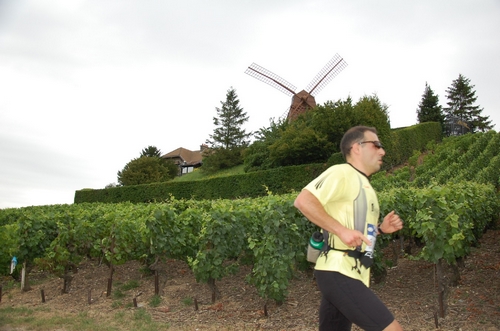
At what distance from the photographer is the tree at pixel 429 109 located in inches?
1861

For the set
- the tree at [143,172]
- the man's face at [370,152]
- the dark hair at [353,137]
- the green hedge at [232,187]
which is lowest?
the man's face at [370,152]

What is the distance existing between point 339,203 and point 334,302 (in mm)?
648

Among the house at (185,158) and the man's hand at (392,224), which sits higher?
→ the house at (185,158)

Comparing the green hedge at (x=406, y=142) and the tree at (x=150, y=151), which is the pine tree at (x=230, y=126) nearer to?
the tree at (x=150, y=151)

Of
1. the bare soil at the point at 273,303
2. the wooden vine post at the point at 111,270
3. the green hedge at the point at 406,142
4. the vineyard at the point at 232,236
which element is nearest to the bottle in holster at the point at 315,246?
the bare soil at the point at 273,303

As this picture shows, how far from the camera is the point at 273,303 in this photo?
7.00m

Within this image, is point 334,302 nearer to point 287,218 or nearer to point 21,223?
point 287,218

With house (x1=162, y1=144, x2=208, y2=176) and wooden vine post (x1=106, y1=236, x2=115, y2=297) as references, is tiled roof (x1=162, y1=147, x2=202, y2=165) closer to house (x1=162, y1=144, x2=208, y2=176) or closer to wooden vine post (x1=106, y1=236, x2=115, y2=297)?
house (x1=162, y1=144, x2=208, y2=176)

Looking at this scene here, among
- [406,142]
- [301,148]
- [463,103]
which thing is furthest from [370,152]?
[463,103]

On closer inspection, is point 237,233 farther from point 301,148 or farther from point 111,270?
point 301,148

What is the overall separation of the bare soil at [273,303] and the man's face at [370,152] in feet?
11.8

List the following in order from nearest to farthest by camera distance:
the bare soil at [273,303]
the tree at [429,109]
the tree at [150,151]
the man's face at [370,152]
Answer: the man's face at [370,152] < the bare soil at [273,303] < the tree at [429,109] < the tree at [150,151]

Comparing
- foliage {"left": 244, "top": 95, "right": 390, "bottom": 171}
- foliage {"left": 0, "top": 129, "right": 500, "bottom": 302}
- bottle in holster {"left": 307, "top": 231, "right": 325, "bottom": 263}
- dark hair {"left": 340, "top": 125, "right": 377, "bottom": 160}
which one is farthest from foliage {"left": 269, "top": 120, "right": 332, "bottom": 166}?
bottle in holster {"left": 307, "top": 231, "right": 325, "bottom": 263}

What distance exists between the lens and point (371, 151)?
3.01 metres
